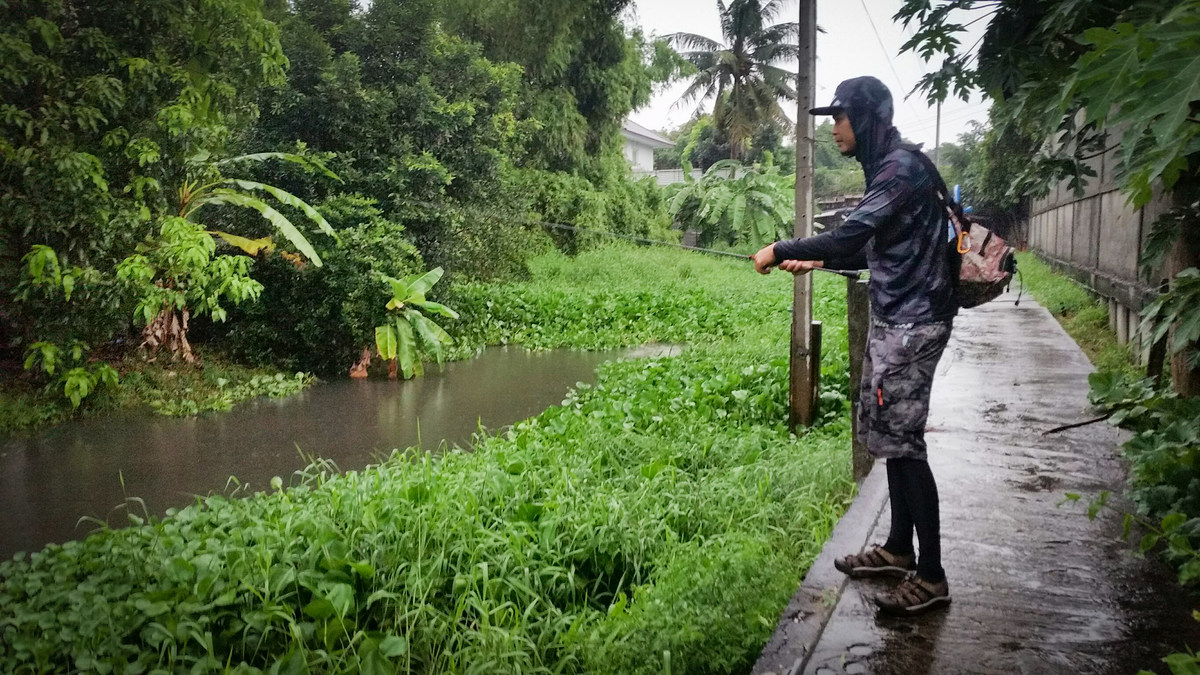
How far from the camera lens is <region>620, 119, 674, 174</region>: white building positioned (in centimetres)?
3272

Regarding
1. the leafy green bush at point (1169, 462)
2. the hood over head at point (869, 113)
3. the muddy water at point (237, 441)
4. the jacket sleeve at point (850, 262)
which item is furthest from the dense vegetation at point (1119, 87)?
the muddy water at point (237, 441)

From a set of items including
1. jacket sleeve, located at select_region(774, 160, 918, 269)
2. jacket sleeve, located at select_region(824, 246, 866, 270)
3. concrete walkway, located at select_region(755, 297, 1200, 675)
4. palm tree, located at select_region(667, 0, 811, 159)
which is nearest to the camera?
concrete walkway, located at select_region(755, 297, 1200, 675)

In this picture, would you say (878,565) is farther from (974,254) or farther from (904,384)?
(974,254)

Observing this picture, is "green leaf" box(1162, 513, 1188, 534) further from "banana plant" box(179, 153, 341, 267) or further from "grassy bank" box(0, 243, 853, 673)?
"banana plant" box(179, 153, 341, 267)

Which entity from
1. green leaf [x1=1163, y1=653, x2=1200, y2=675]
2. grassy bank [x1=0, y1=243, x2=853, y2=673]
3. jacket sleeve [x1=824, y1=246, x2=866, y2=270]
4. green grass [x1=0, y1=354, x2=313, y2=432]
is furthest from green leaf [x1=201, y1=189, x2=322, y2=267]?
green leaf [x1=1163, y1=653, x2=1200, y2=675]

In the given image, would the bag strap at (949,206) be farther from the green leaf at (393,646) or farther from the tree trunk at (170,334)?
the tree trunk at (170,334)

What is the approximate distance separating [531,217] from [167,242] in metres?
10.3

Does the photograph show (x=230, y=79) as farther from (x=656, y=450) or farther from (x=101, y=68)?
(x=656, y=450)

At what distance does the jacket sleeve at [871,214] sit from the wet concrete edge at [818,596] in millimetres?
1118

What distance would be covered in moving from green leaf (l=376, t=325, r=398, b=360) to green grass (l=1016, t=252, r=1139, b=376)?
686 centimetres

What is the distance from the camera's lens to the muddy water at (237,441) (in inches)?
220

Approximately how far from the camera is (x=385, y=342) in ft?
31.4

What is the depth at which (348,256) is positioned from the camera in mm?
9711

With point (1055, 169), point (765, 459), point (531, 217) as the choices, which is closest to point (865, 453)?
point (765, 459)
